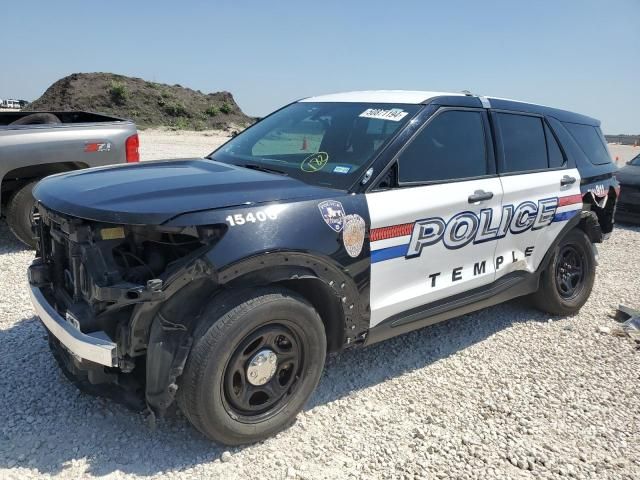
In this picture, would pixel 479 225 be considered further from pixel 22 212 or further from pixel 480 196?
pixel 22 212

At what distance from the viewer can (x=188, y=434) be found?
9.96 feet

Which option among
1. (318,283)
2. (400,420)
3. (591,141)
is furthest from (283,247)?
(591,141)

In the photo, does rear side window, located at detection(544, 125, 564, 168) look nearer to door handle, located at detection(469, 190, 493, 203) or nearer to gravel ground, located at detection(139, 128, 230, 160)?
door handle, located at detection(469, 190, 493, 203)

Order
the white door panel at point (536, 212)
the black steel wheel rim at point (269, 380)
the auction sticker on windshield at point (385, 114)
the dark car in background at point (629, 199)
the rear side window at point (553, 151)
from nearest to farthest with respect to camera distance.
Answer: the black steel wheel rim at point (269, 380) → the auction sticker on windshield at point (385, 114) → the white door panel at point (536, 212) → the rear side window at point (553, 151) → the dark car in background at point (629, 199)

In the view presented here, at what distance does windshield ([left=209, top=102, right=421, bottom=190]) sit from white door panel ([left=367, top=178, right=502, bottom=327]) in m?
0.34

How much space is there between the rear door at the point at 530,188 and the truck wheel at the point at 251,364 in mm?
1830

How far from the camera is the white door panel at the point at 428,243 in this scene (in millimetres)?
3250

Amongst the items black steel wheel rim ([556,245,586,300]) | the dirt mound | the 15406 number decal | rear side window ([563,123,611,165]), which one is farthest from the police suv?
the dirt mound

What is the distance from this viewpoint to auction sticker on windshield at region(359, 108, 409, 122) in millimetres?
3602

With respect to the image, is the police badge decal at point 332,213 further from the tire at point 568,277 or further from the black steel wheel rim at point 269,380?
the tire at point 568,277

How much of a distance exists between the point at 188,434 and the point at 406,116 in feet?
7.66

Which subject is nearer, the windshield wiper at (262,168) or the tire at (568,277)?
the windshield wiper at (262,168)

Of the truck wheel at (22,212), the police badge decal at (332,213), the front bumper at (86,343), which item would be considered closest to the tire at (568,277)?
the police badge decal at (332,213)

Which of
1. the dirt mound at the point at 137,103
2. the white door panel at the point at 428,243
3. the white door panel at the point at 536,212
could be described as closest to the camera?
the white door panel at the point at 428,243
